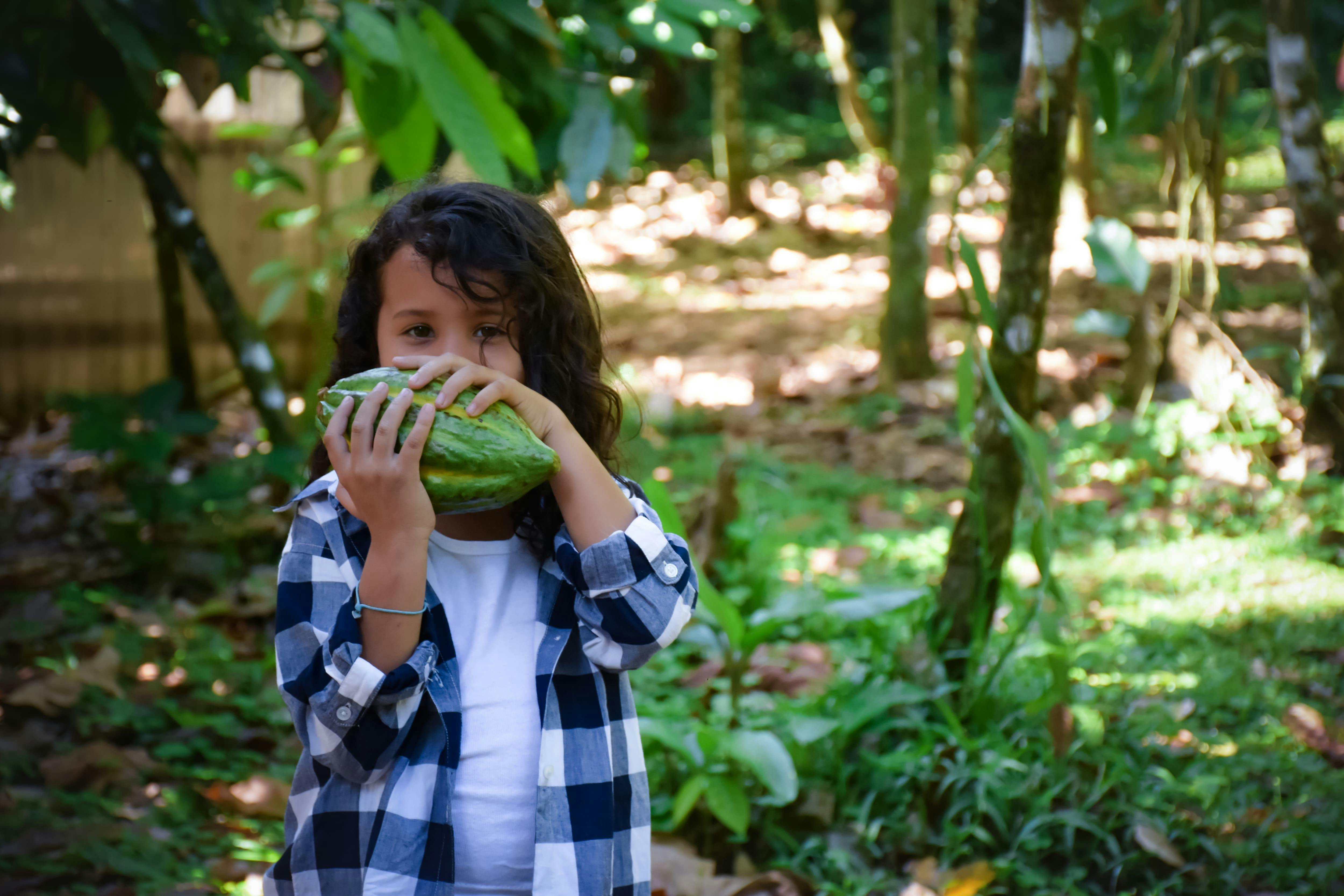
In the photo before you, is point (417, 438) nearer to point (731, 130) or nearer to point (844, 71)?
point (844, 71)

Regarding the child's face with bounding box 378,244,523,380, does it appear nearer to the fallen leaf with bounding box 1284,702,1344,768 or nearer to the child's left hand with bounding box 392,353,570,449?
the child's left hand with bounding box 392,353,570,449

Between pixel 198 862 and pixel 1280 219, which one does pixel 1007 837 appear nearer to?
pixel 198 862

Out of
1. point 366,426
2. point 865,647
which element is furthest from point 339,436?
point 865,647

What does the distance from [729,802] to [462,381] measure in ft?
3.48

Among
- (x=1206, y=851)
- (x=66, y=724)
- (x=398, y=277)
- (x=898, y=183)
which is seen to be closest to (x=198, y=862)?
(x=66, y=724)

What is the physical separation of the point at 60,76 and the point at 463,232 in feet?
4.55

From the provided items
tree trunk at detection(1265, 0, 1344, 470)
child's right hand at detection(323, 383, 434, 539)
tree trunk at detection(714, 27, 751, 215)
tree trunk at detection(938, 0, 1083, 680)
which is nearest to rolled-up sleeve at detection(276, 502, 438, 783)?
child's right hand at detection(323, 383, 434, 539)

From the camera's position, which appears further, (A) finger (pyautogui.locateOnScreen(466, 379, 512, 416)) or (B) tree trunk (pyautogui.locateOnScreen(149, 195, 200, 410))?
(B) tree trunk (pyautogui.locateOnScreen(149, 195, 200, 410))

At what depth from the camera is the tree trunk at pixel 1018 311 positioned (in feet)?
6.26

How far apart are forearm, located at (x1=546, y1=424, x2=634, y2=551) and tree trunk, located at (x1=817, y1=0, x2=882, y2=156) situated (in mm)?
6792

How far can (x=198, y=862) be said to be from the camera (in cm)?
179

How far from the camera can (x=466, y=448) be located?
1021mm

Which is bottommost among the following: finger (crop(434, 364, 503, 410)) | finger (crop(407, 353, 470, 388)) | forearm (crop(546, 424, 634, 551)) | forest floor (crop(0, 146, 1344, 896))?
forest floor (crop(0, 146, 1344, 896))

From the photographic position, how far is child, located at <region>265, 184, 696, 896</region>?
1.02 metres
